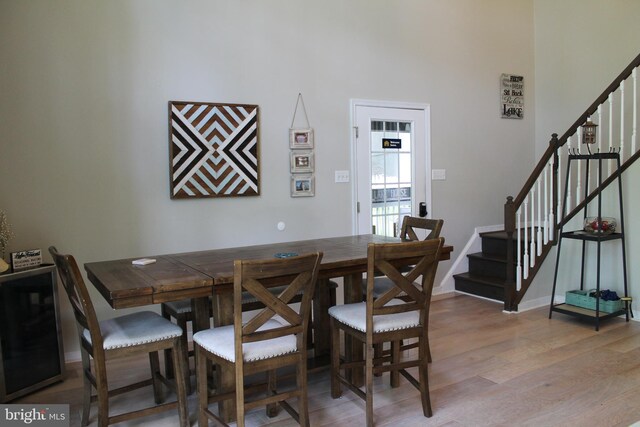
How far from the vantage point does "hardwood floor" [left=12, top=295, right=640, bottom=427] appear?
262 cm

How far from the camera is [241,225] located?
4.11 meters

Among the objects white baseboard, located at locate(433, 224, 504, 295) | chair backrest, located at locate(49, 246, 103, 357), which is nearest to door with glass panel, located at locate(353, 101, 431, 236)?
white baseboard, located at locate(433, 224, 504, 295)

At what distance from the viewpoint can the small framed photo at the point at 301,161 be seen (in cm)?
431

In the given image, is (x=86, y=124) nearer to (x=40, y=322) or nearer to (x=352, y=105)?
(x=40, y=322)

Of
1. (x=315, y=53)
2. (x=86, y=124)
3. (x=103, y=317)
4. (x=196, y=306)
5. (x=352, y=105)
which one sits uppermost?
(x=315, y=53)

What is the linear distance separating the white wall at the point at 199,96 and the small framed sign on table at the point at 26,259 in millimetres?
286

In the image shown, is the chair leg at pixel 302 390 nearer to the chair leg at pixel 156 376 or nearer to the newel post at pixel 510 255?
the chair leg at pixel 156 376

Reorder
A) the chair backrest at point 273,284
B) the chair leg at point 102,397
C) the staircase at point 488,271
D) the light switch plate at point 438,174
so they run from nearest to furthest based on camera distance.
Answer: the chair backrest at point 273,284, the chair leg at point 102,397, the staircase at point 488,271, the light switch plate at point 438,174

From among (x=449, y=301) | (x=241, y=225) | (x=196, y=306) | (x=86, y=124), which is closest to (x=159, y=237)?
(x=241, y=225)

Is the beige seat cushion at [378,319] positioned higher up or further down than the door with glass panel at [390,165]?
further down

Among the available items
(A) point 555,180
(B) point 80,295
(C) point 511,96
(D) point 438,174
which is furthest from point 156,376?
(C) point 511,96

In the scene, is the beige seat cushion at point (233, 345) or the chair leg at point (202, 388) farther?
the chair leg at point (202, 388)

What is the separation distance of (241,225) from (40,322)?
1.61 m

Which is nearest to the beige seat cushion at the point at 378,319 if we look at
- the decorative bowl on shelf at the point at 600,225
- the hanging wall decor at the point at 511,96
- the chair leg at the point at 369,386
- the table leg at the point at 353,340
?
the chair leg at the point at 369,386
